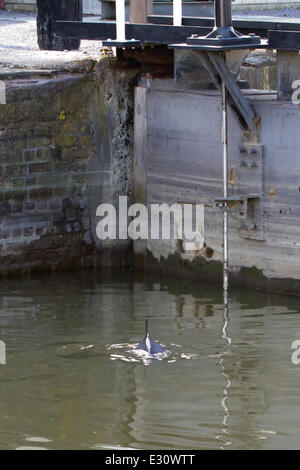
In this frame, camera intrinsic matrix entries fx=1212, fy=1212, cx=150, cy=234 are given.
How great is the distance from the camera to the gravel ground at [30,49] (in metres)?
13.5

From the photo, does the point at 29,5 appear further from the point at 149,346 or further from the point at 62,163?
the point at 149,346

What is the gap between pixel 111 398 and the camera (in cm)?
913

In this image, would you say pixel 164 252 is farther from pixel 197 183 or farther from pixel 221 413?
pixel 221 413

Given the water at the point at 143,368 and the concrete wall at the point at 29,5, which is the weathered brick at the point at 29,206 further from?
the concrete wall at the point at 29,5

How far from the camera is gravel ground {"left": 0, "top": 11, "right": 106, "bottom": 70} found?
1349cm

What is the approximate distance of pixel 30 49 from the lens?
1551cm

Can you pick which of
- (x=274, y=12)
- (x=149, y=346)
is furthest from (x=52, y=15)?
(x=274, y=12)

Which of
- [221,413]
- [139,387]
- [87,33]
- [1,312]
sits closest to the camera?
[221,413]

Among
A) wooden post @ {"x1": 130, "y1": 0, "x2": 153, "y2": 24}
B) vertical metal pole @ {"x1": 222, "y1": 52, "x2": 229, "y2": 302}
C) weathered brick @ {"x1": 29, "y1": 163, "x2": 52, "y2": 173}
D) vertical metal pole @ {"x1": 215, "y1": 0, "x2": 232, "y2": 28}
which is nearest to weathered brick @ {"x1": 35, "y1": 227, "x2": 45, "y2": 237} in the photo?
weathered brick @ {"x1": 29, "y1": 163, "x2": 52, "y2": 173}

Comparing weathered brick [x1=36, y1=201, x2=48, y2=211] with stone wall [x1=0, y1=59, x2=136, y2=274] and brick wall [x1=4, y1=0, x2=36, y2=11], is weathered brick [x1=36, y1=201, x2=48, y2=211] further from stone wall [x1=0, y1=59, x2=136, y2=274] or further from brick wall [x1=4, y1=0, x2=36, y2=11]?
brick wall [x1=4, y1=0, x2=36, y2=11]

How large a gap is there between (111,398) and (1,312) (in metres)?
2.82

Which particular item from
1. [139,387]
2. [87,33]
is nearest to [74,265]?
[87,33]

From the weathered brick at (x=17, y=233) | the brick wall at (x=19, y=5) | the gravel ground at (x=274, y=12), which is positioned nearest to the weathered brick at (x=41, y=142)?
the weathered brick at (x=17, y=233)

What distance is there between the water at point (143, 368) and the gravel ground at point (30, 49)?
2427 mm
